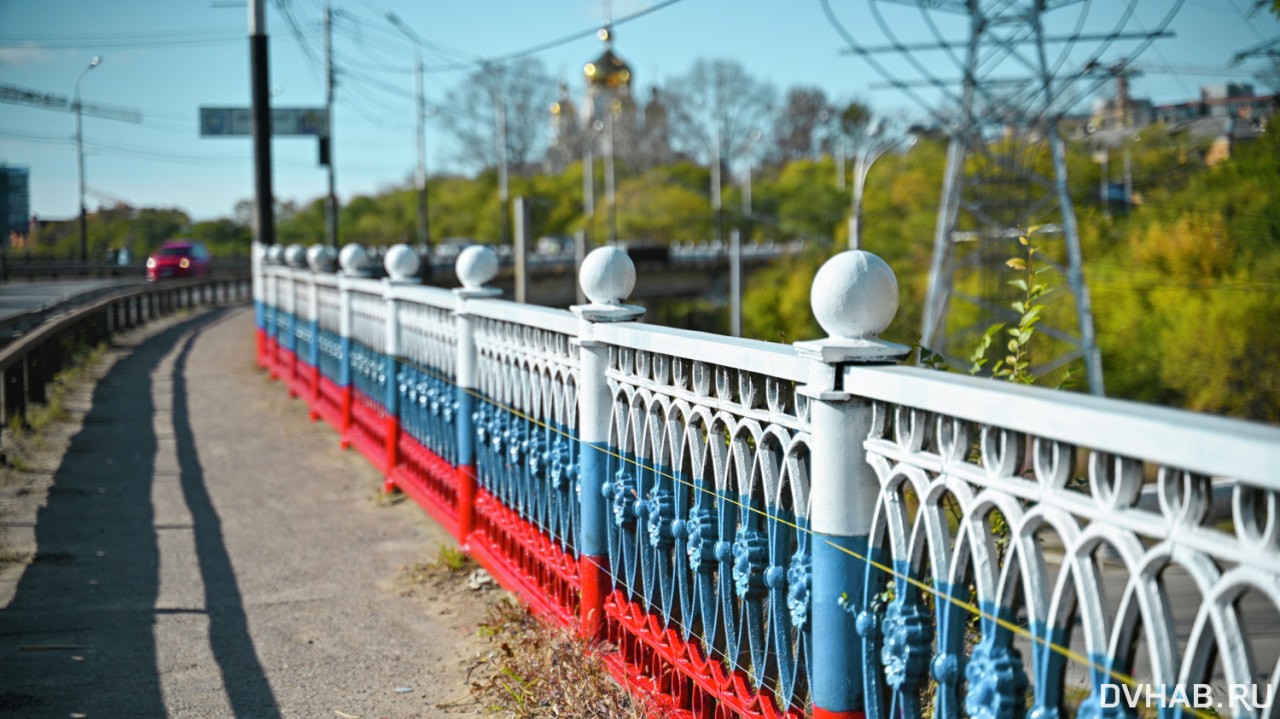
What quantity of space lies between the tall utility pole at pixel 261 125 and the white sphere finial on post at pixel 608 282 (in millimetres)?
14479

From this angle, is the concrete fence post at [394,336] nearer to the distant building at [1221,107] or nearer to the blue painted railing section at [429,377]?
the blue painted railing section at [429,377]

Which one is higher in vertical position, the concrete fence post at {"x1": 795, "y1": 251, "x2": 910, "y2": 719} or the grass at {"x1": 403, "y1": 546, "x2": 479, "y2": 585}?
the concrete fence post at {"x1": 795, "y1": 251, "x2": 910, "y2": 719}

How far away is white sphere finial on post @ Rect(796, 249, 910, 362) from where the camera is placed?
96.0 inches

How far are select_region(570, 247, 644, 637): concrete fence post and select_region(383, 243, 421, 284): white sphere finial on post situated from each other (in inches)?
145

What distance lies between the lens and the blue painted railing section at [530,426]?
4598 millimetres

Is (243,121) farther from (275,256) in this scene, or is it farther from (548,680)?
(548,680)

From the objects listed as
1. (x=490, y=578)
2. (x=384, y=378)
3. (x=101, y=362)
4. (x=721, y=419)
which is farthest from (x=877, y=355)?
(x=101, y=362)

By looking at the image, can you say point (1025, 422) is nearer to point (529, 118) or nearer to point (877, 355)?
point (877, 355)

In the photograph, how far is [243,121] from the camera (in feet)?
71.9

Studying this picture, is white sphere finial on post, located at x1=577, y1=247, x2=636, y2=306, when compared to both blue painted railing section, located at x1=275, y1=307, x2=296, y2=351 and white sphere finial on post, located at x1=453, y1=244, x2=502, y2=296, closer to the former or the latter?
white sphere finial on post, located at x1=453, y1=244, x2=502, y2=296

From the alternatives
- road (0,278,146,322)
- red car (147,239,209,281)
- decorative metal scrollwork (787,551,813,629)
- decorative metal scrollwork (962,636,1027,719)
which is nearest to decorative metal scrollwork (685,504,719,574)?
decorative metal scrollwork (787,551,813,629)

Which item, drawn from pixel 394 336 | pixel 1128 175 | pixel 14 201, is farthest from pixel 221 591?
pixel 1128 175

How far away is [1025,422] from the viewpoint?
6.41ft

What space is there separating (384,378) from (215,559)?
2039 mm
